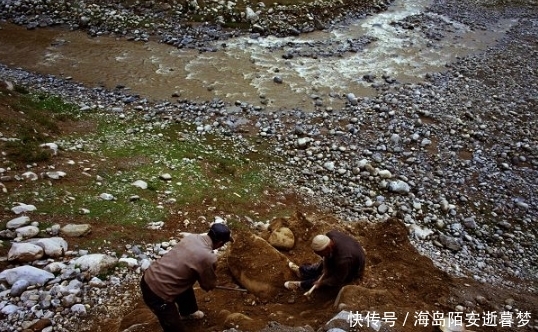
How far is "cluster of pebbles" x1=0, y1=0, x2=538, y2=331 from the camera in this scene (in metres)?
9.14

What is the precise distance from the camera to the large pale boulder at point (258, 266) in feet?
23.5

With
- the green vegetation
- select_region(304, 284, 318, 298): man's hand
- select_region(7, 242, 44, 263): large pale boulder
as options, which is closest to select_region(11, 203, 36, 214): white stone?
the green vegetation

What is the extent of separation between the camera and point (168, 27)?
18.7 m

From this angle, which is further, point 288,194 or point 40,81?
point 40,81

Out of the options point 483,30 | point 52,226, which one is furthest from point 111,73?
point 483,30

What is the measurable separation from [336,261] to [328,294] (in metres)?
0.73

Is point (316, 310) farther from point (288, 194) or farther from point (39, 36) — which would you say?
point (39, 36)

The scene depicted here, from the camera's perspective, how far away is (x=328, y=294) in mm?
6965

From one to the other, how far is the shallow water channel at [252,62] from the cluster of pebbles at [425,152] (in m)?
0.76

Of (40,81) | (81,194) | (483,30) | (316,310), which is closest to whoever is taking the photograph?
(316,310)

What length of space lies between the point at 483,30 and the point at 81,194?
1961 cm

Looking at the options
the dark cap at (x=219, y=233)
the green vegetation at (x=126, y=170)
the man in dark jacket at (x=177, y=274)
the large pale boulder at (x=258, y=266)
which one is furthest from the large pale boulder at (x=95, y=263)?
the dark cap at (x=219, y=233)

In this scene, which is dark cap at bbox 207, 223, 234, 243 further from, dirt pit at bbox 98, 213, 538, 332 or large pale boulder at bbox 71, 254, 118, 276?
large pale boulder at bbox 71, 254, 118, 276

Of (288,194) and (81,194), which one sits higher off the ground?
(81,194)
